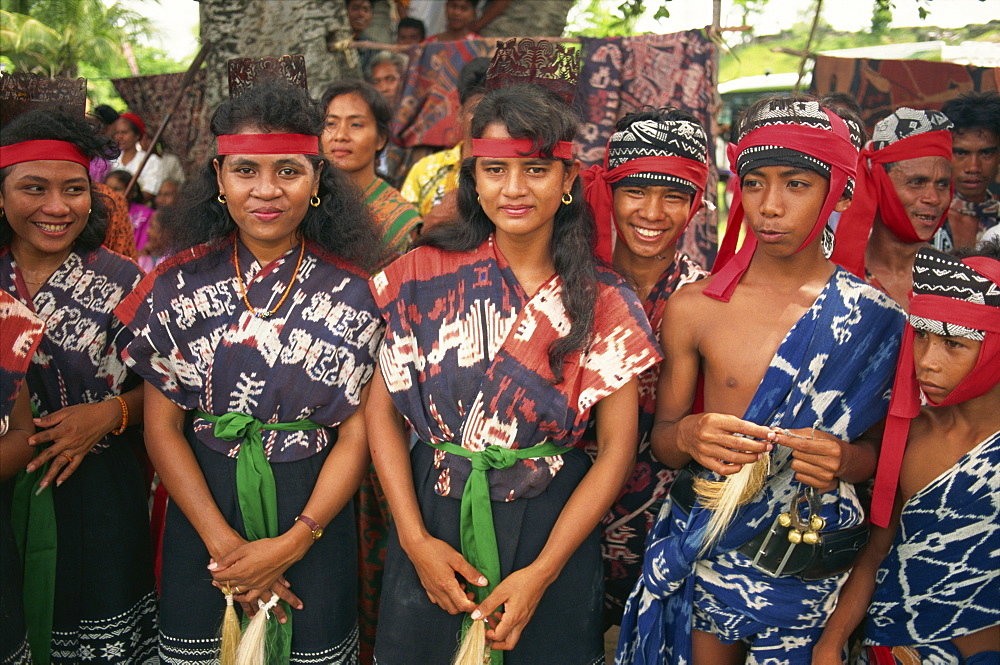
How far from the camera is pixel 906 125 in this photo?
357 centimetres

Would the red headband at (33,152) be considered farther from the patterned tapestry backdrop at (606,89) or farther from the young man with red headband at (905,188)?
the young man with red headband at (905,188)

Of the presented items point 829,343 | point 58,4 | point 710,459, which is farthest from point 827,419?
point 58,4

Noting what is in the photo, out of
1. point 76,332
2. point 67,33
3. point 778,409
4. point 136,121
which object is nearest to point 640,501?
point 778,409

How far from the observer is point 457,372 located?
239 centimetres

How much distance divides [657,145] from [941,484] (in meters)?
1.43

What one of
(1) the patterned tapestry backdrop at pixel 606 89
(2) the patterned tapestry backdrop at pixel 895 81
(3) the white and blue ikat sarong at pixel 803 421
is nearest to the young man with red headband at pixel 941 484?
(3) the white and blue ikat sarong at pixel 803 421

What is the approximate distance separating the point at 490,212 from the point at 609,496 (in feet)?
3.04

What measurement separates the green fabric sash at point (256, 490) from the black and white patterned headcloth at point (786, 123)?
175 cm

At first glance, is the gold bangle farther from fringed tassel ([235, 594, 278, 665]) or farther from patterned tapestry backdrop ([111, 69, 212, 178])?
patterned tapestry backdrop ([111, 69, 212, 178])

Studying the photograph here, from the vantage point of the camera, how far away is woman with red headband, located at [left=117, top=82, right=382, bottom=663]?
255 cm

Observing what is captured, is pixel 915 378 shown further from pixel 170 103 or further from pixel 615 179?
pixel 170 103

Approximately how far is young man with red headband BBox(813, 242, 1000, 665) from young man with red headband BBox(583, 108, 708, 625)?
74cm

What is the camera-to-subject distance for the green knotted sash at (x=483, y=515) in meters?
2.33

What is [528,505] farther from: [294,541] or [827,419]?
[827,419]
